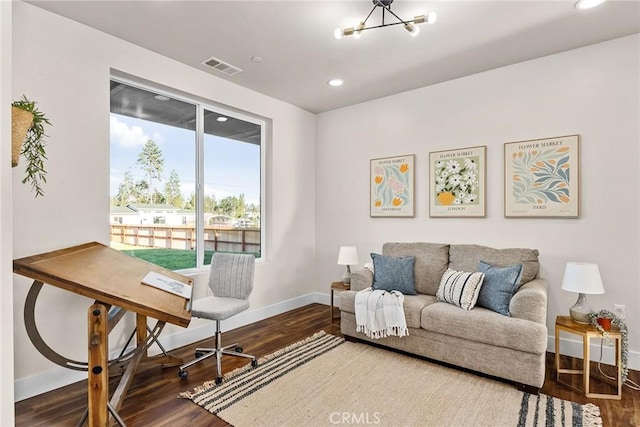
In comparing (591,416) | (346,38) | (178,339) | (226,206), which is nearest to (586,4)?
(346,38)

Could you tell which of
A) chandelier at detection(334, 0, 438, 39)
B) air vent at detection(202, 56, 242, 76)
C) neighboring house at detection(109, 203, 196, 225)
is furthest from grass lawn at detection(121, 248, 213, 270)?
chandelier at detection(334, 0, 438, 39)

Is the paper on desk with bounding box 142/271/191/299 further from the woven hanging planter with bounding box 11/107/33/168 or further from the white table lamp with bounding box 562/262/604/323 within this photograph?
the white table lamp with bounding box 562/262/604/323

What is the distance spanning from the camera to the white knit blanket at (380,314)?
3.05 m

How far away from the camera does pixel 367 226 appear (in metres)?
4.50

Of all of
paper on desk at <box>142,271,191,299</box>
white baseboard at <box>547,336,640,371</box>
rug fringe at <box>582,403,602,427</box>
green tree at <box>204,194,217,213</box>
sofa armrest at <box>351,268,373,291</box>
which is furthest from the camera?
green tree at <box>204,194,217,213</box>

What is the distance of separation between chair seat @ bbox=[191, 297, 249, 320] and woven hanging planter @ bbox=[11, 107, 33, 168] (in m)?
1.72

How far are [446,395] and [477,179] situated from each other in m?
2.17

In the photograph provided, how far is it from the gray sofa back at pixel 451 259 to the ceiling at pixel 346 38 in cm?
186

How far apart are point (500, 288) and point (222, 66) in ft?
10.9

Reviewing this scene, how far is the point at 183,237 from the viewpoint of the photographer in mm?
3604

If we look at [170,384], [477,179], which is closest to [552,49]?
[477,179]

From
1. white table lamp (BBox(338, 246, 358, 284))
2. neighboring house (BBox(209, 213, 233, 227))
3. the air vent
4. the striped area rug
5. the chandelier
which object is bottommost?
the striped area rug

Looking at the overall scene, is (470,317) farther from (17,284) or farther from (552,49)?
(17,284)

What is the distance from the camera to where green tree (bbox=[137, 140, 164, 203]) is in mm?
3289
